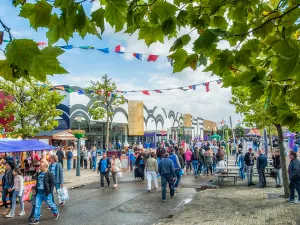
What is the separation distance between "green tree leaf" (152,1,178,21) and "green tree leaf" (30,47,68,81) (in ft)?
3.84

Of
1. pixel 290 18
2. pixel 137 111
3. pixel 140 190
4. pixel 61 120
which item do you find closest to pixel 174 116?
pixel 137 111

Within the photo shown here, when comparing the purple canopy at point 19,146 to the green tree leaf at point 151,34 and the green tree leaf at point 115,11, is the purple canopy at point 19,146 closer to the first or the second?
the green tree leaf at point 151,34

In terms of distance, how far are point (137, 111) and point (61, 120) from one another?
13085mm

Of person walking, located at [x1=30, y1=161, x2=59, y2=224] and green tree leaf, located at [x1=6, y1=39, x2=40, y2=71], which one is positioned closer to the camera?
green tree leaf, located at [x1=6, y1=39, x2=40, y2=71]

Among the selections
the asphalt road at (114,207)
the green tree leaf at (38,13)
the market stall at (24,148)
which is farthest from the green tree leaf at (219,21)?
the market stall at (24,148)

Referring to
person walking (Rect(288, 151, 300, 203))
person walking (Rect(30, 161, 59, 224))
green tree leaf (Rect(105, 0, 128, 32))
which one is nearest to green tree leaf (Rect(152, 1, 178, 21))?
green tree leaf (Rect(105, 0, 128, 32))

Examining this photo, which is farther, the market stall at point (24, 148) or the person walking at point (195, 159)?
the person walking at point (195, 159)

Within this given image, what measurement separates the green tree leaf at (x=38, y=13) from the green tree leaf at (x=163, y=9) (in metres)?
0.84

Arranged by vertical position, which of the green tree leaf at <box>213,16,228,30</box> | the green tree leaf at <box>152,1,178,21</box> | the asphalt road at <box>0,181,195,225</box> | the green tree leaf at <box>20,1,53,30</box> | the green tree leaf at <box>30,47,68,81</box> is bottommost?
the asphalt road at <box>0,181,195,225</box>

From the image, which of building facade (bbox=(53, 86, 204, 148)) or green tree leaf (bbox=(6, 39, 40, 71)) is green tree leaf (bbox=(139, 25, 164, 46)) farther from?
building facade (bbox=(53, 86, 204, 148))

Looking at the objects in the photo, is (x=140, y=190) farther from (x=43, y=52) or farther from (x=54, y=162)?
(x=43, y=52)

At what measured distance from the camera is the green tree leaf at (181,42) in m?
2.61

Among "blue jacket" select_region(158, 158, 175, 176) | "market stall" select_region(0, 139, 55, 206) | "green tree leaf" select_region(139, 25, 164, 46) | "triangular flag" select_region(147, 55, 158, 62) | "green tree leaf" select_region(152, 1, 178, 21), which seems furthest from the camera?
"triangular flag" select_region(147, 55, 158, 62)

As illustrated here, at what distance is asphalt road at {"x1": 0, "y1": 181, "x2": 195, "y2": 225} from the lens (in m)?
8.19
